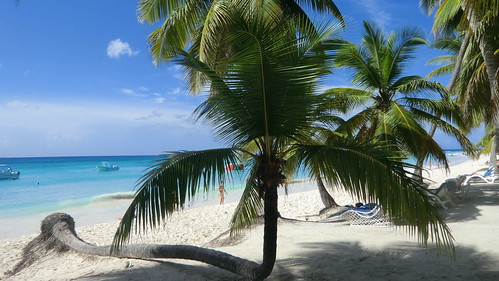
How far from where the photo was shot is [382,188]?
129 inches

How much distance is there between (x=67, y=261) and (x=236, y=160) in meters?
4.62

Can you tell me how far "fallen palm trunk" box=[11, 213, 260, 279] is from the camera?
14.3ft

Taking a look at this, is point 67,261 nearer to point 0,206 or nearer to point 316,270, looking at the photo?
point 316,270

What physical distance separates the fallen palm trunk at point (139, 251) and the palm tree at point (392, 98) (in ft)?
17.3

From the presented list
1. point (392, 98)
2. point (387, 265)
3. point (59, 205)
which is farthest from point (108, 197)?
point (387, 265)

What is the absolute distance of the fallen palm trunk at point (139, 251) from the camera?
4352mm

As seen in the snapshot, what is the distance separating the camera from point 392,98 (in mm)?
9406

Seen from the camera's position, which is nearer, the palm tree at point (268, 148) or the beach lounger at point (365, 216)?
the palm tree at point (268, 148)

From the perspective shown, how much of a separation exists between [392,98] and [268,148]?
671 centimetres

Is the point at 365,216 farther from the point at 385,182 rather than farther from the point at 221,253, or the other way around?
the point at 385,182

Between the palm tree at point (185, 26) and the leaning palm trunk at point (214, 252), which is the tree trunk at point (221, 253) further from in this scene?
the palm tree at point (185, 26)

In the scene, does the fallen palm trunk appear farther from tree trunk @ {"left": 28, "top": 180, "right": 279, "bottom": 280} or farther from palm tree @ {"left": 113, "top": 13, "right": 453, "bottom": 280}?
palm tree @ {"left": 113, "top": 13, "right": 453, "bottom": 280}

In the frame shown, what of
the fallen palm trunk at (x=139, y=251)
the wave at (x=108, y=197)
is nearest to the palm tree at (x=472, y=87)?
the fallen palm trunk at (x=139, y=251)

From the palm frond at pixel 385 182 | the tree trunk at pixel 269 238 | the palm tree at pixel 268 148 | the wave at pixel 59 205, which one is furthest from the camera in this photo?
the wave at pixel 59 205
